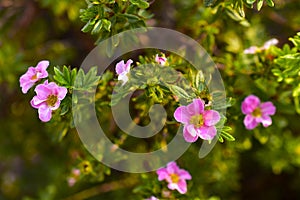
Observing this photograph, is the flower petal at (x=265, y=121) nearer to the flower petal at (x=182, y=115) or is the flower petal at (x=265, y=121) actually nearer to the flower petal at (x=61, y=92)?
the flower petal at (x=182, y=115)

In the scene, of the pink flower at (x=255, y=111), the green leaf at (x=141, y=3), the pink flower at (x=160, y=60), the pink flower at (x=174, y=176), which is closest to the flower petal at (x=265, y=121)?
the pink flower at (x=255, y=111)

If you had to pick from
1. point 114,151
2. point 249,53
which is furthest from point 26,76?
point 249,53

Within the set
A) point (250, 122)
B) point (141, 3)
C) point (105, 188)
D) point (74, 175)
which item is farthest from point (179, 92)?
point (105, 188)

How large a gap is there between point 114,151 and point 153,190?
0.17 meters

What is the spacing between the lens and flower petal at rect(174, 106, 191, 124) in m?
1.14

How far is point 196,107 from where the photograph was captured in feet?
3.74

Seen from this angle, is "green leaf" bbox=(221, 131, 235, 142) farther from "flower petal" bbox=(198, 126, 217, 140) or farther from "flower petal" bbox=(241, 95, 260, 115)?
"flower petal" bbox=(241, 95, 260, 115)

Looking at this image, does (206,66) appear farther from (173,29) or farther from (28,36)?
(28,36)

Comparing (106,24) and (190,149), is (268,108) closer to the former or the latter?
(190,149)

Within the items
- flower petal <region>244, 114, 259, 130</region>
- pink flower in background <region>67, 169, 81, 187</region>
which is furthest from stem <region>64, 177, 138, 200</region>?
flower petal <region>244, 114, 259, 130</region>

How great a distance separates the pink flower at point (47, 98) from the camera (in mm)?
1193

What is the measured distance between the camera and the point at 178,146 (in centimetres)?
148

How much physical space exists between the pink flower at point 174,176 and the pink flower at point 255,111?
0.72 ft

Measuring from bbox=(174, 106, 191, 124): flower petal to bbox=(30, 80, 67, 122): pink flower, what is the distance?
0.84 ft
